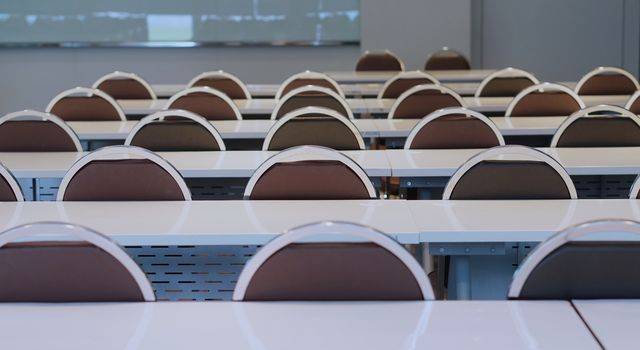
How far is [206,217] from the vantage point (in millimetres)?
3742

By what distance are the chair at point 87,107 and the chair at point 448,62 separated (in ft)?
19.2

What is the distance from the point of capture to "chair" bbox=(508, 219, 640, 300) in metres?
2.60

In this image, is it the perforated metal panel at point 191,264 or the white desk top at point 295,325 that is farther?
the perforated metal panel at point 191,264

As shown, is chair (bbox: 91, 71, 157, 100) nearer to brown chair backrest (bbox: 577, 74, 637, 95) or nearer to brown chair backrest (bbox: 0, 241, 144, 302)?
brown chair backrest (bbox: 577, 74, 637, 95)

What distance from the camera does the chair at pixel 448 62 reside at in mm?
12938

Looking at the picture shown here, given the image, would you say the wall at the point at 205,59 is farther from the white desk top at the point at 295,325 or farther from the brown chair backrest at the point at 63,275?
the white desk top at the point at 295,325

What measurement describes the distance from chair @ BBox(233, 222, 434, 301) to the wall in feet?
37.7

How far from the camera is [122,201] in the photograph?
4.23 m

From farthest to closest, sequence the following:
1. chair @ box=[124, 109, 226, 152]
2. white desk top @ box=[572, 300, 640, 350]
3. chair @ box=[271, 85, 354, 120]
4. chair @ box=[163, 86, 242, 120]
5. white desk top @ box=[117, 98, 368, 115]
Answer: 1. white desk top @ box=[117, 98, 368, 115]
2. chair @ box=[163, 86, 242, 120]
3. chair @ box=[271, 85, 354, 120]
4. chair @ box=[124, 109, 226, 152]
5. white desk top @ box=[572, 300, 640, 350]

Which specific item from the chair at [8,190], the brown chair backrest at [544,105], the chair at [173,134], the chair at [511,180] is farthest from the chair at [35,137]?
the brown chair backrest at [544,105]

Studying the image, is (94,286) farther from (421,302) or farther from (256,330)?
(421,302)

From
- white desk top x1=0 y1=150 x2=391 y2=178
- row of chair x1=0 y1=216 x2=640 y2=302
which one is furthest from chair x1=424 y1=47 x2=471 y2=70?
row of chair x1=0 y1=216 x2=640 y2=302

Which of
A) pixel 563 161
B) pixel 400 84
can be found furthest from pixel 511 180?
pixel 400 84

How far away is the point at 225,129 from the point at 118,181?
2505 mm
